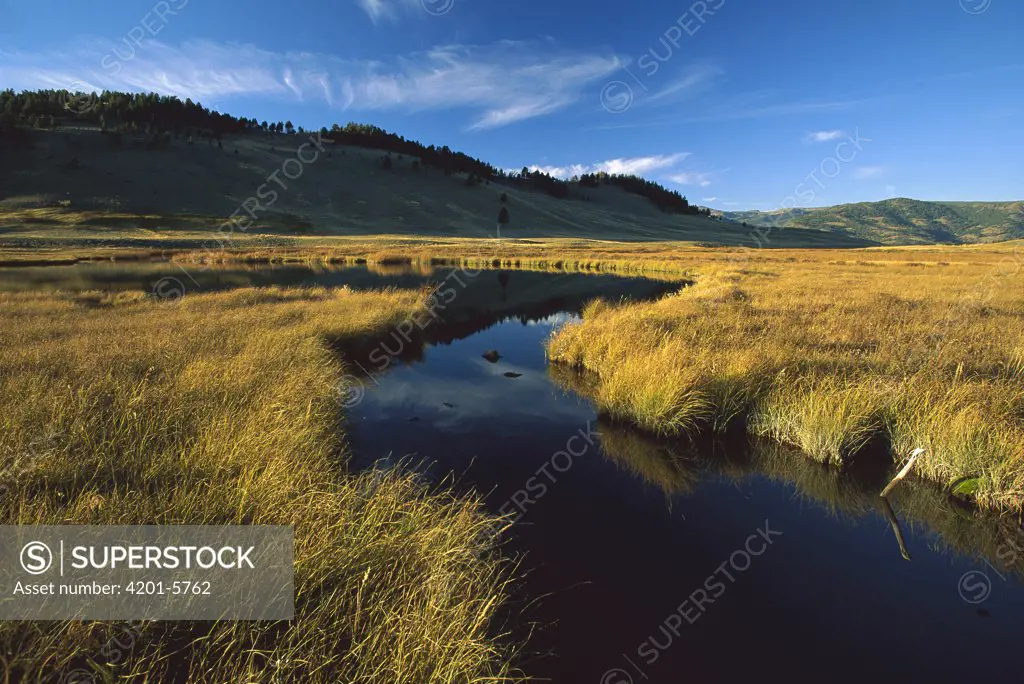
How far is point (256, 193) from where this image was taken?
365ft

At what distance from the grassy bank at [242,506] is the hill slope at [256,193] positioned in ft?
287

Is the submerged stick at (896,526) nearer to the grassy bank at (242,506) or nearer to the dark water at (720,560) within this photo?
the dark water at (720,560)

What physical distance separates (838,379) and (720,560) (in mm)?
6279

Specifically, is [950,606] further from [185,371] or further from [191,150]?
[191,150]

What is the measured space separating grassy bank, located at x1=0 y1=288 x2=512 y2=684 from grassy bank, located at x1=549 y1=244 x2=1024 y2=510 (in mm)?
6602

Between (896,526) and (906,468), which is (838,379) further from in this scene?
(906,468)

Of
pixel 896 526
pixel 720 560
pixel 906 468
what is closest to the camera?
pixel 906 468

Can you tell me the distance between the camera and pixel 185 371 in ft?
31.2

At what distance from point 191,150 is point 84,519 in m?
150

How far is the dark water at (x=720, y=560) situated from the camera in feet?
17.1

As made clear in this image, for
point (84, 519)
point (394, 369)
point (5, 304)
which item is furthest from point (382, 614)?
point (5, 304)

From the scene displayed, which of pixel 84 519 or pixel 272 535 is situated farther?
pixel 272 535

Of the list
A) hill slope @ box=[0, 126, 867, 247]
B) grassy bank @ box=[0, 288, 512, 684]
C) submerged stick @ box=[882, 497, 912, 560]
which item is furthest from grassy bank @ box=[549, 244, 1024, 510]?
hill slope @ box=[0, 126, 867, 247]

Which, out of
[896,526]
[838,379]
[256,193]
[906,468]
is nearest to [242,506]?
[906,468]
